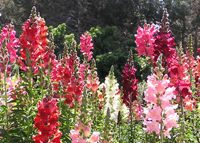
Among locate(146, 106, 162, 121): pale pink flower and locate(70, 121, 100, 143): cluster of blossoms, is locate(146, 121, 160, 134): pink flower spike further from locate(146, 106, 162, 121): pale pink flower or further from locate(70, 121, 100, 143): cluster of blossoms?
locate(70, 121, 100, 143): cluster of blossoms

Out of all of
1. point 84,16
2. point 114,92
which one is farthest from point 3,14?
point 114,92

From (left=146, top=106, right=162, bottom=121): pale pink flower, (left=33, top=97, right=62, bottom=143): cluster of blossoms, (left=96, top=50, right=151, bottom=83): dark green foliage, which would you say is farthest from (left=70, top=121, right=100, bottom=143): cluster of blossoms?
(left=96, top=50, right=151, bottom=83): dark green foliage

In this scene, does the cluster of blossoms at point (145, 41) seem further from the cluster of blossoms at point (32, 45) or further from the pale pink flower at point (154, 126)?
the pale pink flower at point (154, 126)

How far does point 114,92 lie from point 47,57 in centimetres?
138

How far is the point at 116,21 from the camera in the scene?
22344mm

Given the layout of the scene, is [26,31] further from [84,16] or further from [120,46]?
[84,16]

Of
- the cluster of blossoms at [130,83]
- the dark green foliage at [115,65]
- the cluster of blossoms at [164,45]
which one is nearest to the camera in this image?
the cluster of blossoms at [164,45]

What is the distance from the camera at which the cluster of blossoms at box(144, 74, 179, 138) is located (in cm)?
262

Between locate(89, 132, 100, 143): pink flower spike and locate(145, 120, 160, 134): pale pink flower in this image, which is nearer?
locate(89, 132, 100, 143): pink flower spike

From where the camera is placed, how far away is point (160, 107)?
2.65 metres

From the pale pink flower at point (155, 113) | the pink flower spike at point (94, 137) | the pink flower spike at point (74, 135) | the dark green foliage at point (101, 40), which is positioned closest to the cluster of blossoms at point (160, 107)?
the pale pink flower at point (155, 113)

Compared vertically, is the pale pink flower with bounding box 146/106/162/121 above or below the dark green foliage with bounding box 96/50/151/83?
below

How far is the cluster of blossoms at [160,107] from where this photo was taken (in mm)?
2625

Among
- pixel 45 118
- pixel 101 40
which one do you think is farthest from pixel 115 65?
pixel 45 118
